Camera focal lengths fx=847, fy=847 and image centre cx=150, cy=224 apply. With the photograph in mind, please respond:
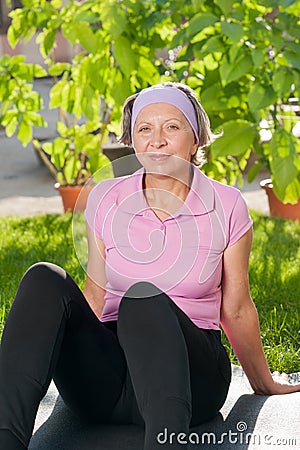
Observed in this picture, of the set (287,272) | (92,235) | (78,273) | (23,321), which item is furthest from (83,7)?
(23,321)

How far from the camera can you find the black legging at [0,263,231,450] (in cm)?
151

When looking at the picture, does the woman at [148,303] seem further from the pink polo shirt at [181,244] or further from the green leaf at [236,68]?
the green leaf at [236,68]

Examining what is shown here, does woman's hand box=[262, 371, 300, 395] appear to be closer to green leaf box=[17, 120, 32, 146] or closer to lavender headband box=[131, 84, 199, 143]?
lavender headband box=[131, 84, 199, 143]

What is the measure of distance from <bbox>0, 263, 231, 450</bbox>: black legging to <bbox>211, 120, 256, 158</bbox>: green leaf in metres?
1.63

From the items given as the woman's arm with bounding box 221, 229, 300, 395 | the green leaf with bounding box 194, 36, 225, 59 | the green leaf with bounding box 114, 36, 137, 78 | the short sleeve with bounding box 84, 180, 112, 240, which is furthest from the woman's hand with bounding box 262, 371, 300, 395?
the green leaf with bounding box 114, 36, 137, 78

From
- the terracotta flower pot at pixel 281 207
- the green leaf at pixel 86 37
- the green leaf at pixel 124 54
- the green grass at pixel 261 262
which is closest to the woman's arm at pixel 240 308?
the green grass at pixel 261 262

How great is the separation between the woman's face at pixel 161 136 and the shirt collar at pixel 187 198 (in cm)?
6

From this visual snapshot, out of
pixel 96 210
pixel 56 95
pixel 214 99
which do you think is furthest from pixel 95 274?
pixel 56 95

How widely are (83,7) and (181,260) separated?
2.05 m

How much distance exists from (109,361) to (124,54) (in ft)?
6.56

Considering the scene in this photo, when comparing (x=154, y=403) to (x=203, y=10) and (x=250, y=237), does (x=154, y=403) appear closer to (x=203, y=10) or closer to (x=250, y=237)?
(x=250, y=237)

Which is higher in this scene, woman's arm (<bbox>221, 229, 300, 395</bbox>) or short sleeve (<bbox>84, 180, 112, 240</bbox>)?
short sleeve (<bbox>84, 180, 112, 240</bbox>)

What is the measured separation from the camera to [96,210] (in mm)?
1838
